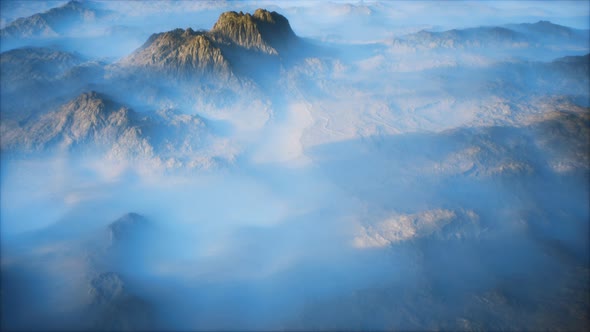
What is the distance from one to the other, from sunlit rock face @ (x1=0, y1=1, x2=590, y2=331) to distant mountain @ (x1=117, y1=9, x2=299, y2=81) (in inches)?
14.7

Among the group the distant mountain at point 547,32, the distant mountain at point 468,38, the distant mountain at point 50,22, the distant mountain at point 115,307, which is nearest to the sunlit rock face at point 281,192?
the distant mountain at point 115,307

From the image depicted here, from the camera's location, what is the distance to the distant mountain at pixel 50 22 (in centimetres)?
8519

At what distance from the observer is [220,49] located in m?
50.8

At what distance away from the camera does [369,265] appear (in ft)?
79.3

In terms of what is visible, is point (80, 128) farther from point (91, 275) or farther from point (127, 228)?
point (91, 275)

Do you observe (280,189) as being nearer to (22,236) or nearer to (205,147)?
(205,147)

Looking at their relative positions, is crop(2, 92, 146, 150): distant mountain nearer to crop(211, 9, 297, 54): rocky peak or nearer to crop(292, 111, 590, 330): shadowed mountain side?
crop(292, 111, 590, 330): shadowed mountain side

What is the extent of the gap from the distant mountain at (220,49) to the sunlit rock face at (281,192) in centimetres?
37

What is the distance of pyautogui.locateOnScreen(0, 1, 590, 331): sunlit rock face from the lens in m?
20.5

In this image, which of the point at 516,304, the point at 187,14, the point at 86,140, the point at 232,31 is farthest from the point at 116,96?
the point at 187,14

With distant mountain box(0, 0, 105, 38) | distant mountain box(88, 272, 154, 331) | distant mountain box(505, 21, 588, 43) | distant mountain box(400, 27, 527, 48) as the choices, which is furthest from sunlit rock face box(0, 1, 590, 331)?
distant mountain box(505, 21, 588, 43)

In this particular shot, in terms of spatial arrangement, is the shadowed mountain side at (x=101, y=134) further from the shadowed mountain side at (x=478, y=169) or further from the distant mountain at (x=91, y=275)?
the shadowed mountain side at (x=478, y=169)

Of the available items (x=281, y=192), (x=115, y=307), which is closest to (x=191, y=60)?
(x=281, y=192)

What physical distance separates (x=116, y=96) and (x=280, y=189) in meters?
31.1
